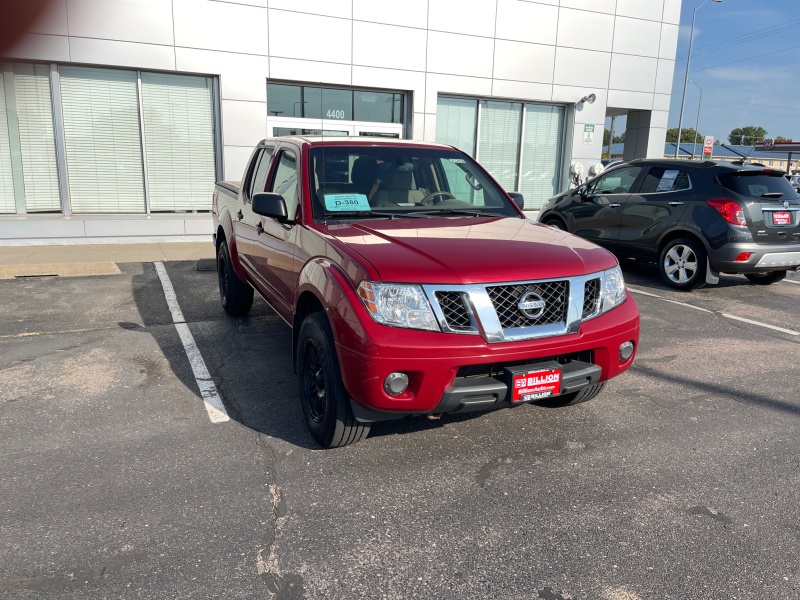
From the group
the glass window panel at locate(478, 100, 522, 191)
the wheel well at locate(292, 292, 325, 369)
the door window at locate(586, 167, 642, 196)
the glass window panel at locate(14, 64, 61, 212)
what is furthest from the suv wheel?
the glass window panel at locate(14, 64, 61, 212)

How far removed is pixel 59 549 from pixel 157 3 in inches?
423

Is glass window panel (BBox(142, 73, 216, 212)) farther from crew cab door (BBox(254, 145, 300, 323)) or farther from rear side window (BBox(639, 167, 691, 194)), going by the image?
rear side window (BBox(639, 167, 691, 194))

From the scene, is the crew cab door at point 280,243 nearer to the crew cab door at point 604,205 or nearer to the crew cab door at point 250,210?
the crew cab door at point 250,210

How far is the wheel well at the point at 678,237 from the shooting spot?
26.2 ft

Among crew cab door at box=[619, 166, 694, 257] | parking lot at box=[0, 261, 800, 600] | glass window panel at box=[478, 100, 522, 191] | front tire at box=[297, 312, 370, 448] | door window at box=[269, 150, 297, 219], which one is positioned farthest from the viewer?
glass window panel at box=[478, 100, 522, 191]

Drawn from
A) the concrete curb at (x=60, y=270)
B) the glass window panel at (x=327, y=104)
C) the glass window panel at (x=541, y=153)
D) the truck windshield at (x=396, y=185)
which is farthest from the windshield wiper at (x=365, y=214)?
the glass window panel at (x=541, y=153)

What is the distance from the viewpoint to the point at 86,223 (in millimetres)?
11219

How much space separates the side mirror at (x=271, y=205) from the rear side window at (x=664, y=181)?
20.2ft

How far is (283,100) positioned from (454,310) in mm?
10411

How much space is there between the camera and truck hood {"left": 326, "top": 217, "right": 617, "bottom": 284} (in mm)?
3154

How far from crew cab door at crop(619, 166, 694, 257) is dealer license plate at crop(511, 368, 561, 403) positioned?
5.80 metres

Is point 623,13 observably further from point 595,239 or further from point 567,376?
point 567,376

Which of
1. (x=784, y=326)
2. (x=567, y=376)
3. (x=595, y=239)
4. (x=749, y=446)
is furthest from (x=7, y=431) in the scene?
(x=595, y=239)

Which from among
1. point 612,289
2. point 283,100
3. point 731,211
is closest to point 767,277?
point 731,211
